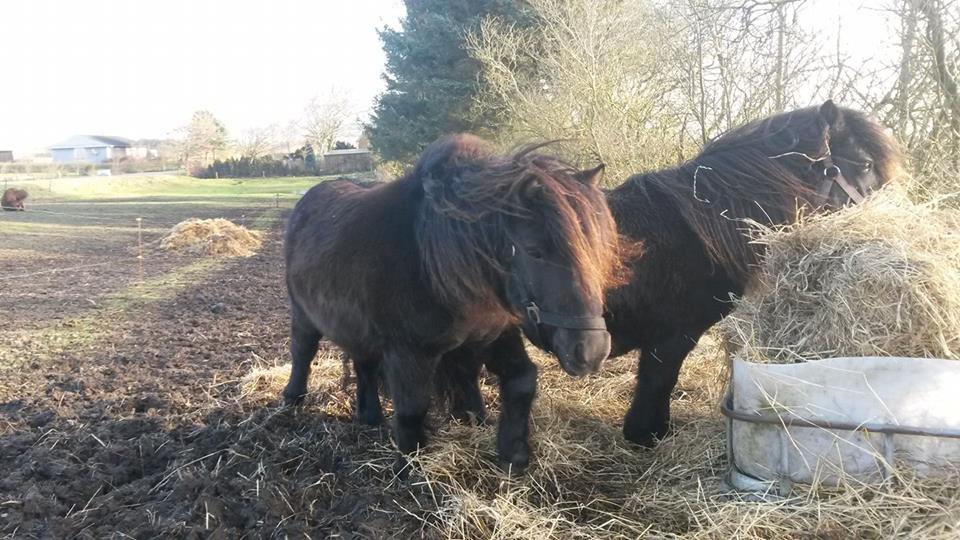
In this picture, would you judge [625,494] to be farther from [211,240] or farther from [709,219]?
[211,240]

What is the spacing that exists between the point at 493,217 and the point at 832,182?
6.58 ft

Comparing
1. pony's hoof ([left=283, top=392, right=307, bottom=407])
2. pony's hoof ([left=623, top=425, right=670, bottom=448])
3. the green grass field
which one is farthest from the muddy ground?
the green grass field

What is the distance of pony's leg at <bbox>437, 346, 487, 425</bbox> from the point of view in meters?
4.10

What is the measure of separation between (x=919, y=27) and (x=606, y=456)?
5142 millimetres

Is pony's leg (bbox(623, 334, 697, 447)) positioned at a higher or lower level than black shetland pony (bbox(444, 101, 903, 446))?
lower

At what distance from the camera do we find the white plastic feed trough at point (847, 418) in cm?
254

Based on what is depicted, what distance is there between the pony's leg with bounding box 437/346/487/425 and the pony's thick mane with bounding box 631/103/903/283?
1.51m

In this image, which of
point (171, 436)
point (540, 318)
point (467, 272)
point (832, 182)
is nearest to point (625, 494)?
point (540, 318)

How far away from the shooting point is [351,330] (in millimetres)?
3811

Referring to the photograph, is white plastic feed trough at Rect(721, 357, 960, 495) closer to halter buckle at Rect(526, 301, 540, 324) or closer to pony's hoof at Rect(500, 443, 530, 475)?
halter buckle at Rect(526, 301, 540, 324)

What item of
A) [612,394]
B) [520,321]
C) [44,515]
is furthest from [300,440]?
[612,394]

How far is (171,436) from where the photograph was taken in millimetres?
4316

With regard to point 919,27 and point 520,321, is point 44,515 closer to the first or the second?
point 520,321

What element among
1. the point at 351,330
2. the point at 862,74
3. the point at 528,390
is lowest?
the point at 528,390
